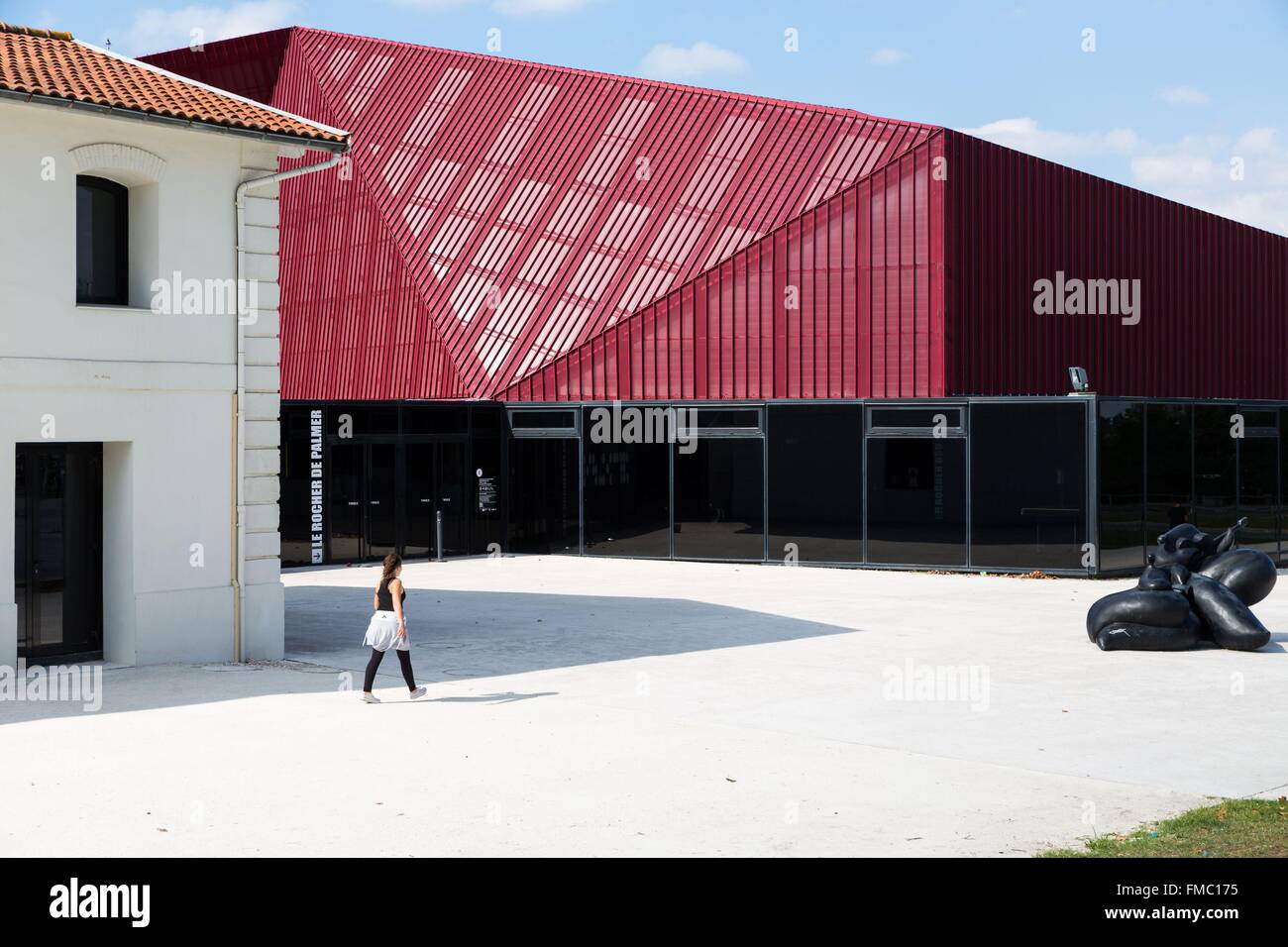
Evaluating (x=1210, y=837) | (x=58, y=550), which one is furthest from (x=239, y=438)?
(x=1210, y=837)

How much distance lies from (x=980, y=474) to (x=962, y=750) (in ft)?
50.8

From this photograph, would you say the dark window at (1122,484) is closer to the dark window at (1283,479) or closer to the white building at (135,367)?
the dark window at (1283,479)

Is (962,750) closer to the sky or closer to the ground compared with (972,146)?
closer to the ground

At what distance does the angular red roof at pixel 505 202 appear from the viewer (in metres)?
29.5

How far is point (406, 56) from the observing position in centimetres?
3644

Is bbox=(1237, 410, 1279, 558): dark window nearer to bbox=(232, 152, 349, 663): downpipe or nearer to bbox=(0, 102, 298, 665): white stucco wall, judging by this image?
bbox=(0, 102, 298, 665): white stucco wall

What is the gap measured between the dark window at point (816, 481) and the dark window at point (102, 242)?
14.8 m

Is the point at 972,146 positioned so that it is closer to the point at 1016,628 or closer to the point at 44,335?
the point at 1016,628

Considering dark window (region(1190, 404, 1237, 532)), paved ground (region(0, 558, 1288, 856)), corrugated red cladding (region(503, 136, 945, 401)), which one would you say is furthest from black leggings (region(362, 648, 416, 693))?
dark window (region(1190, 404, 1237, 532))

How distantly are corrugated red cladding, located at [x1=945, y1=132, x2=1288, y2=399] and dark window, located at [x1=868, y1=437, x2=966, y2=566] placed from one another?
4.60 ft

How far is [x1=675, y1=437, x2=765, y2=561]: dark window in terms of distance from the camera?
28766 mm

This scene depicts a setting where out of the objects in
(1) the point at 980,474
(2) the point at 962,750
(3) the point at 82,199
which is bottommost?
(2) the point at 962,750
